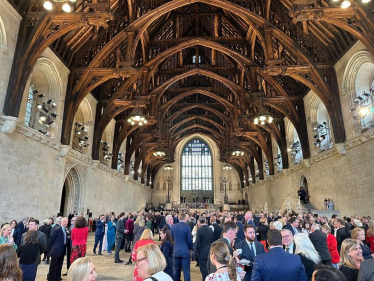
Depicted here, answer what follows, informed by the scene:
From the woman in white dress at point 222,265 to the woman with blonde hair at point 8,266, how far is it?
68.3 inches

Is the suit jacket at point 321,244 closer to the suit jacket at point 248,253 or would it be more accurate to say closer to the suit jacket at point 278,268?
the suit jacket at point 248,253

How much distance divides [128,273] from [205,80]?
20.9 m

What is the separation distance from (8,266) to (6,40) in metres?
9.94

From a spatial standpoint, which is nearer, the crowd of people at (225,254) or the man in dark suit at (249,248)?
the crowd of people at (225,254)

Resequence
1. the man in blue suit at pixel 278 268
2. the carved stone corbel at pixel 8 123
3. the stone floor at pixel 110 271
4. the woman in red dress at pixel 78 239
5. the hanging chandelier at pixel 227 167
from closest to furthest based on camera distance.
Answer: the man in blue suit at pixel 278 268 → the woman in red dress at pixel 78 239 → the stone floor at pixel 110 271 → the carved stone corbel at pixel 8 123 → the hanging chandelier at pixel 227 167

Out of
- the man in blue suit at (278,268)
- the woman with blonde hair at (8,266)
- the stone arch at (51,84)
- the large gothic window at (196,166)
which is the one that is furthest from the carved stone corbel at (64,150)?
the large gothic window at (196,166)

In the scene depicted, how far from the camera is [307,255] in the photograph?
129 inches

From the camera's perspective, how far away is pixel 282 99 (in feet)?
53.9

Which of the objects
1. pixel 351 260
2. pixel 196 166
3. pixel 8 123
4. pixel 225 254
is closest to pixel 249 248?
pixel 351 260

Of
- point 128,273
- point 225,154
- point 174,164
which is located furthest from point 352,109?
point 174,164

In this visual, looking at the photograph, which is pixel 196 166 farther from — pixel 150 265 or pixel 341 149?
pixel 150 265

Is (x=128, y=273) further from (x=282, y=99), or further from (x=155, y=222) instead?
(x=282, y=99)

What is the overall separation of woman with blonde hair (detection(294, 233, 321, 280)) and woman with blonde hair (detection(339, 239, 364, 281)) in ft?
1.48

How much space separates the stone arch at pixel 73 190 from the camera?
15.4 meters
